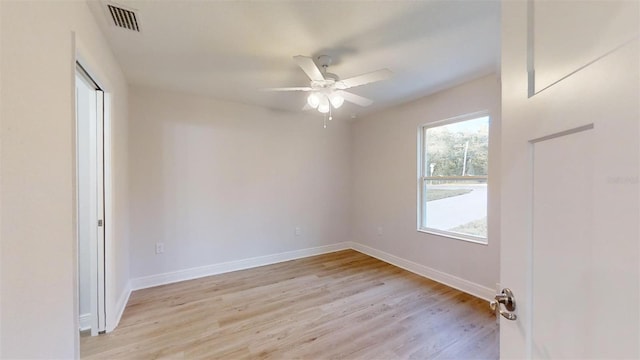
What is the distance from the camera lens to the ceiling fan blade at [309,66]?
178cm

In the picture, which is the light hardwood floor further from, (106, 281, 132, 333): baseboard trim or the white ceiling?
the white ceiling

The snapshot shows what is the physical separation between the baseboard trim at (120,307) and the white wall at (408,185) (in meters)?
3.26

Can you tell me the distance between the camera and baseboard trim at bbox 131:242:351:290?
3.00m

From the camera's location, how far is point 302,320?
2285mm

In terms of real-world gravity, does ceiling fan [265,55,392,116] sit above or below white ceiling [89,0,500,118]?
below

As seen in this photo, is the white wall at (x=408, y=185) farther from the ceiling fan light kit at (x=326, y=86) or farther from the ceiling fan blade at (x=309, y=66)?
the ceiling fan blade at (x=309, y=66)

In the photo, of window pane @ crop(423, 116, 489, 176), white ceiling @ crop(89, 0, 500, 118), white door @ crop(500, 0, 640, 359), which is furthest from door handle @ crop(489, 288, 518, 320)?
window pane @ crop(423, 116, 489, 176)

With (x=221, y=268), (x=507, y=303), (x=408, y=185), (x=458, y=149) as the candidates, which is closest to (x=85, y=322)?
(x=221, y=268)

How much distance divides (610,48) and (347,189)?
4200 mm

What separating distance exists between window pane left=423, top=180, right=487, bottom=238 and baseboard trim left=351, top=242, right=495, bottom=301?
54 centimetres

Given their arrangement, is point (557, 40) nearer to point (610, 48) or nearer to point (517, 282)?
point (610, 48)

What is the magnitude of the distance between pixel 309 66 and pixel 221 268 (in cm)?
283

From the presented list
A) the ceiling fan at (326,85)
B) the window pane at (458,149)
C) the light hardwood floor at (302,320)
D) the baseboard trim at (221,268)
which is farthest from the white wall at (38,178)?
the window pane at (458,149)

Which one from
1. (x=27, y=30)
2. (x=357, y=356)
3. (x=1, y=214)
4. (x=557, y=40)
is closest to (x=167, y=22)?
(x=27, y=30)
